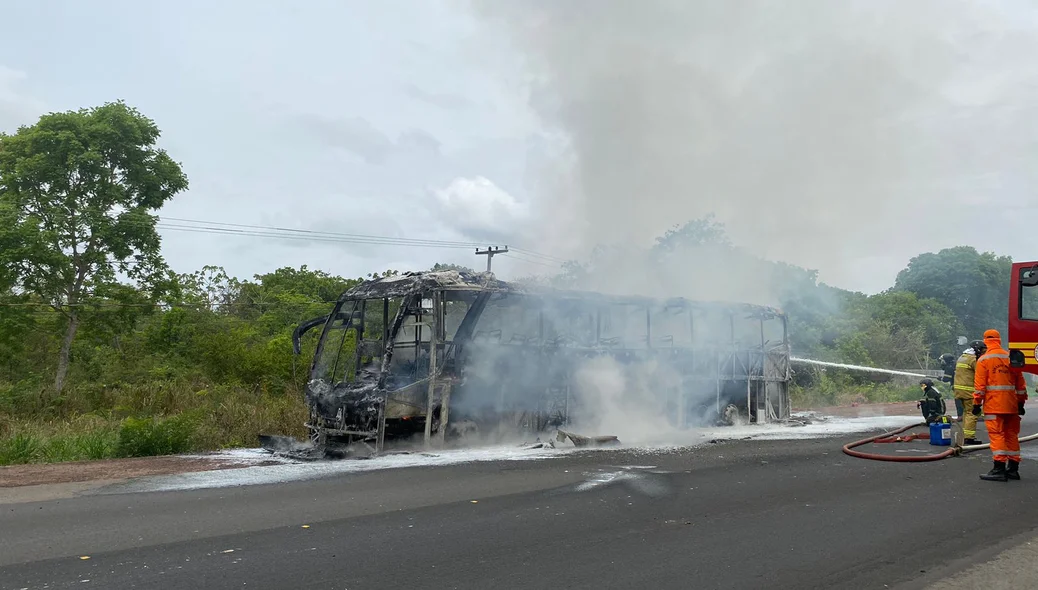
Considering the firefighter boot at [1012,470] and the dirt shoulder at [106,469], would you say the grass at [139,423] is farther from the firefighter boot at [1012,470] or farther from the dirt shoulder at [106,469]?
the firefighter boot at [1012,470]

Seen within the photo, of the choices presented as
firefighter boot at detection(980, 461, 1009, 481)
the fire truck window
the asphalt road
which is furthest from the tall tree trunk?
the fire truck window

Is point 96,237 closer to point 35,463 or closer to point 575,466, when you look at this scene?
point 35,463

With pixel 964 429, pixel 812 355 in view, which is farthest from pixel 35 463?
pixel 812 355

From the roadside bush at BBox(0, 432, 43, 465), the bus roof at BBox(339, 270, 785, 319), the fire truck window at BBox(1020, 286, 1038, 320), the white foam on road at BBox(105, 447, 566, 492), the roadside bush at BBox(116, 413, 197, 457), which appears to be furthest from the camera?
the bus roof at BBox(339, 270, 785, 319)

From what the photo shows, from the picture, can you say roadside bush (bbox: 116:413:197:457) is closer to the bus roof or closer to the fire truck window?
the bus roof

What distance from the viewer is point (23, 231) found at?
61.1 feet

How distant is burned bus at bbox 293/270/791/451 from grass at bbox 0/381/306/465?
5.25 feet

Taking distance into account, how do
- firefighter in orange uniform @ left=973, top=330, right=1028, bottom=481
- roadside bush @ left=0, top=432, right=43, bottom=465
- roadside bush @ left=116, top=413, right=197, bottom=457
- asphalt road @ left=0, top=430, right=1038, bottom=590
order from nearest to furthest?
asphalt road @ left=0, top=430, right=1038, bottom=590 < firefighter in orange uniform @ left=973, top=330, right=1028, bottom=481 < roadside bush @ left=0, top=432, right=43, bottom=465 < roadside bush @ left=116, top=413, right=197, bottom=457

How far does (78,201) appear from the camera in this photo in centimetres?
2011

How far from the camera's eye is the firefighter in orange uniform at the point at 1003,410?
336 inches

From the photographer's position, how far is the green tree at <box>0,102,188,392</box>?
19438 millimetres

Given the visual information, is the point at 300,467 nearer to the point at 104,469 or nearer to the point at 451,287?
the point at 104,469

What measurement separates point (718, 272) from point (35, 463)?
15.5 meters

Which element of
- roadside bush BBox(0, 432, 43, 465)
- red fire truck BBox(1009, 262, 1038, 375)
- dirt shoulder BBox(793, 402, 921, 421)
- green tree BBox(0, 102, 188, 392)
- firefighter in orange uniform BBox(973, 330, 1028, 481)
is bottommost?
dirt shoulder BBox(793, 402, 921, 421)
